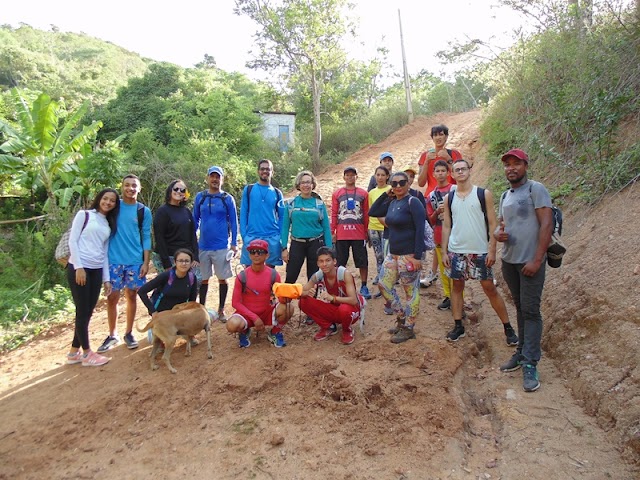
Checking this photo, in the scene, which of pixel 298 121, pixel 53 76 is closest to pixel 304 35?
pixel 298 121

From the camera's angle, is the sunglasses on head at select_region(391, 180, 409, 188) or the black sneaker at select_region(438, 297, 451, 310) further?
the black sneaker at select_region(438, 297, 451, 310)

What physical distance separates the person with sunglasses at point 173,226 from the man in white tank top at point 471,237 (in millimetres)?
2736

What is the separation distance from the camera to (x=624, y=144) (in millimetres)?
5508

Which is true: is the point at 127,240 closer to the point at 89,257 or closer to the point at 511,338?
the point at 89,257

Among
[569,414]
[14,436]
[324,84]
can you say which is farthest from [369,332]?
[324,84]

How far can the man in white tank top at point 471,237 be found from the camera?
3.89 meters

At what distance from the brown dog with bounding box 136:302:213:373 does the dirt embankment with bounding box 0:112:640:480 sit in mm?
195

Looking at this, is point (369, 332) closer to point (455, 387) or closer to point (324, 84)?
point (455, 387)

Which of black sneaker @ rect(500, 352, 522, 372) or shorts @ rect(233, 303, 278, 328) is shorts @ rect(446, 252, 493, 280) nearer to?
black sneaker @ rect(500, 352, 522, 372)

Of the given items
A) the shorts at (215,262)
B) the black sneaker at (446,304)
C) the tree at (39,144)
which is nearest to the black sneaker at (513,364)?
the black sneaker at (446,304)

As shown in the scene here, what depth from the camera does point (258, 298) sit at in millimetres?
4527

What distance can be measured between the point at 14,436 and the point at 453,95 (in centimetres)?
2372

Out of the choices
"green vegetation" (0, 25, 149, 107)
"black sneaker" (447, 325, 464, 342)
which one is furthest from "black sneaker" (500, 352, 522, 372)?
"green vegetation" (0, 25, 149, 107)

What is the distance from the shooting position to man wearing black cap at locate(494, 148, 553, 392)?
10.9 ft
